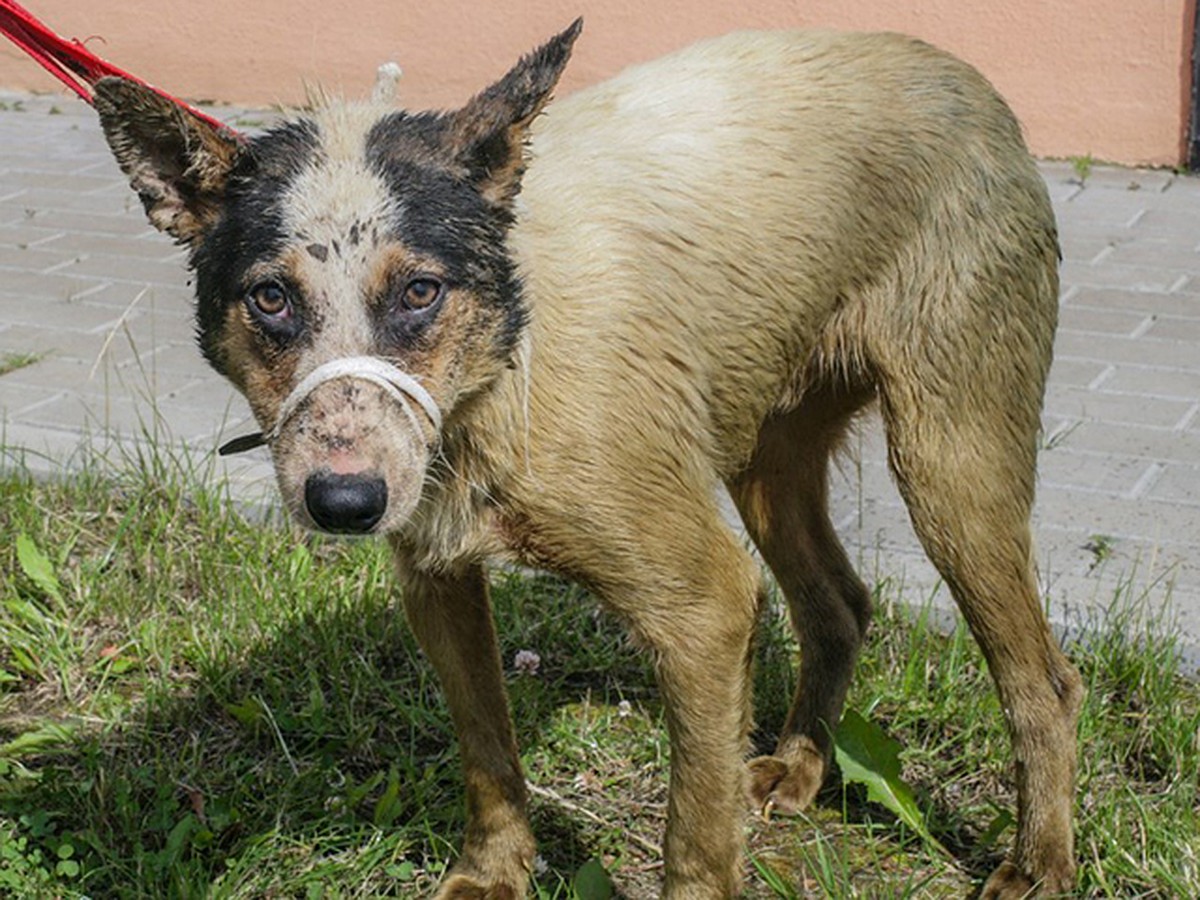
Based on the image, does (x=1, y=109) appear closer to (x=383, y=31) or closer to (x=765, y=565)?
(x=383, y=31)

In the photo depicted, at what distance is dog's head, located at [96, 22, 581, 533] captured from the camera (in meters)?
2.91

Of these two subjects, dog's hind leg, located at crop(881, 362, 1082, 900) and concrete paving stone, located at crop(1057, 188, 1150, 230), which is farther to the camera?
concrete paving stone, located at crop(1057, 188, 1150, 230)

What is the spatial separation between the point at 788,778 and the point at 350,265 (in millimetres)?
1893

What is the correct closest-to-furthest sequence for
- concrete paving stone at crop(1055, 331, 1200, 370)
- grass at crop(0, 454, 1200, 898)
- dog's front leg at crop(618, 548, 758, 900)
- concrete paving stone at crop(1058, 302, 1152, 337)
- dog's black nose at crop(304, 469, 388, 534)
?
dog's black nose at crop(304, 469, 388, 534), dog's front leg at crop(618, 548, 758, 900), grass at crop(0, 454, 1200, 898), concrete paving stone at crop(1055, 331, 1200, 370), concrete paving stone at crop(1058, 302, 1152, 337)

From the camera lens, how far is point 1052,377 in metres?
6.33

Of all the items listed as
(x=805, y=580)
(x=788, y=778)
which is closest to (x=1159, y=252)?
(x=805, y=580)

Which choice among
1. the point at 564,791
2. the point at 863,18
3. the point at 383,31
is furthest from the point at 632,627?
the point at 383,31

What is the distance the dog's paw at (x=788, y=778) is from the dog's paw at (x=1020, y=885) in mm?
556

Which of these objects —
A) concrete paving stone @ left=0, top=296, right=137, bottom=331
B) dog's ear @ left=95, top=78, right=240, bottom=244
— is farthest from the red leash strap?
concrete paving stone @ left=0, top=296, right=137, bottom=331

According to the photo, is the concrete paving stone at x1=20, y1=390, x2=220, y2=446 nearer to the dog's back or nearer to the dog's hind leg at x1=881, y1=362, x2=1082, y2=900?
the dog's back

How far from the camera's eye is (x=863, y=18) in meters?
8.54

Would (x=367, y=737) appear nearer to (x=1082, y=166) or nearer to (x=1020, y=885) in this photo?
(x=1020, y=885)

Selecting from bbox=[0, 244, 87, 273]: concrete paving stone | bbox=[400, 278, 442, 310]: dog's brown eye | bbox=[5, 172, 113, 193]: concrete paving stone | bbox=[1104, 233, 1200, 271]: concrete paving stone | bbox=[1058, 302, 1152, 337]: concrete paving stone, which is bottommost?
bbox=[1104, 233, 1200, 271]: concrete paving stone

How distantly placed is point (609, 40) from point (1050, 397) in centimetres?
385
